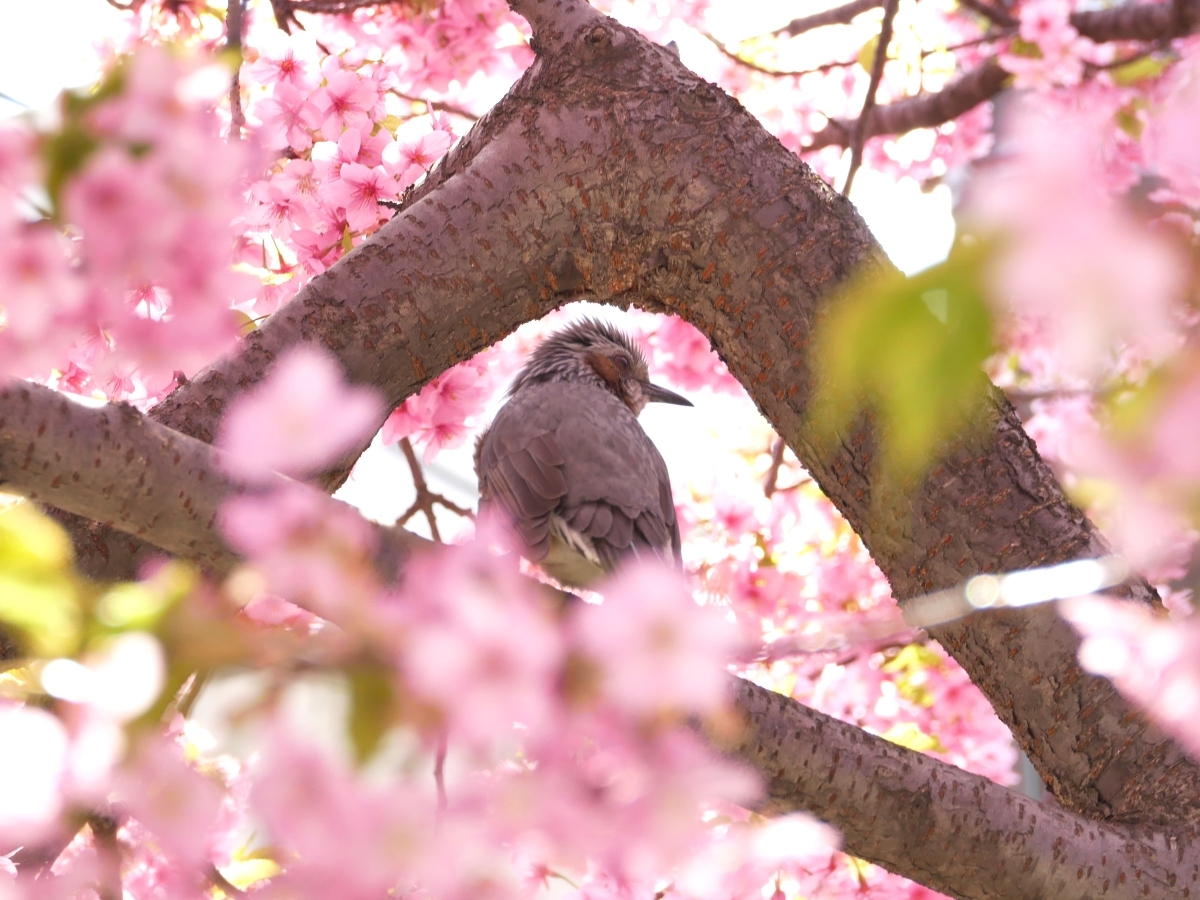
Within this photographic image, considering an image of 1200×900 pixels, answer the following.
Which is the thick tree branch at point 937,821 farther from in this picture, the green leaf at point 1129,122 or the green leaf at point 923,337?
the green leaf at point 1129,122

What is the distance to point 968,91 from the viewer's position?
9.98 feet

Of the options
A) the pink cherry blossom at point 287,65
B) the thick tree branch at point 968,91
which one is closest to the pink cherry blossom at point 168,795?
the pink cherry blossom at point 287,65

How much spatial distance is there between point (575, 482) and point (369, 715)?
1422 mm

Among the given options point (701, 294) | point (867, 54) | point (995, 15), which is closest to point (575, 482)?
point (701, 294)

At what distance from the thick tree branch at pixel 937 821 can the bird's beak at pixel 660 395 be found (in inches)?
57.6

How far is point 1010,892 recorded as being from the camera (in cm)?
117

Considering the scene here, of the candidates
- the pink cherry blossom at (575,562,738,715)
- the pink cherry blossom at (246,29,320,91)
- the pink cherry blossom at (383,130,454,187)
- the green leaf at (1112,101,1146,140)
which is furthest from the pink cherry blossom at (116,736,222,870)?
the green leaf at (1112,101,1146,140)

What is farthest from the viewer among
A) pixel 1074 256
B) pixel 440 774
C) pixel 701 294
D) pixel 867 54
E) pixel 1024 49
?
pixel 1024 49

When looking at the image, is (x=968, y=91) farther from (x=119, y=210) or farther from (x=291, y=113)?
(x=119, y=210)

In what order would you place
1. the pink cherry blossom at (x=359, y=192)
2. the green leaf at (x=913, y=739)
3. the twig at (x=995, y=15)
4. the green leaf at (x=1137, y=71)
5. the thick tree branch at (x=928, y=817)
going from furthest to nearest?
the twig at (x=995, y=15) < the green leaf at (x=1137, y=71) < the green leaf at (x=913, y=739) < the pink cherry blossom at (x=359, y=192) < the thick tree branch at (x=928, y=817)

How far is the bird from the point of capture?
1.82 meters

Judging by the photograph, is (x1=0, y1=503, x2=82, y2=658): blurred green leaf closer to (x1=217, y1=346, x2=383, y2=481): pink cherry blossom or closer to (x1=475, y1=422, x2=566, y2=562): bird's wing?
(x1=217, y1=346, x2=383, y2=481): pink cherry blossom

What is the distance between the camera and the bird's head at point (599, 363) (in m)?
2.45

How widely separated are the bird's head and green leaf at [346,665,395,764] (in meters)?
1.98
